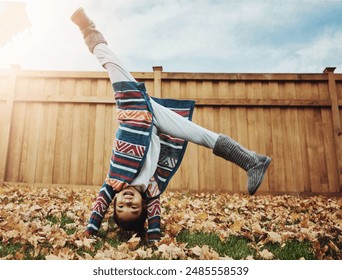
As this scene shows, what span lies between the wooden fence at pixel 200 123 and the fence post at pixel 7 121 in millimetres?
14

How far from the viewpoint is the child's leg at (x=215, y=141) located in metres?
1.87

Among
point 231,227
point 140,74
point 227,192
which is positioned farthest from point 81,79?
point 231,227

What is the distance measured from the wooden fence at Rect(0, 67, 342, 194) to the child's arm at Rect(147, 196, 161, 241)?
2288 millimetres

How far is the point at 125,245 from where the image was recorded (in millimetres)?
1786

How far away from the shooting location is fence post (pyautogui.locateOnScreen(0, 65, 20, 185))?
4.25 m

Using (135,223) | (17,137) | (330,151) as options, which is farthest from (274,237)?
(17,137)

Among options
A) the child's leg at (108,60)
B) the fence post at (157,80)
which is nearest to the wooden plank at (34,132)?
the fence post at (157,80)

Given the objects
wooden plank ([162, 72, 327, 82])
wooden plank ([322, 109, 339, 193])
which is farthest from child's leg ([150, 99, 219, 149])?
wooden plank ([322, 109, 339, 193])

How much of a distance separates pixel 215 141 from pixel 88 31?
41.0 inches

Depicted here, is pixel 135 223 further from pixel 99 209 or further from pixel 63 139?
pixel 63 139

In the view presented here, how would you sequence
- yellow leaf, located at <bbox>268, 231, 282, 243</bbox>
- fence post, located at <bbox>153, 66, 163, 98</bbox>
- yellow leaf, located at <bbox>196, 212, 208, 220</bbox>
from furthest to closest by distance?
fence post, located at <bbox>153, 66, 163, 98</bbox> < yellow leaf, located at <bbox>196, 212, 208, 220</bbox> < yellow leaf, located at <bbox>268, 231, 282, 243</bbox>

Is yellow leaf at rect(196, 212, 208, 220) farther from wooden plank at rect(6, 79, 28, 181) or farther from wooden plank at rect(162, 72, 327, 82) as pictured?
wooden plank at rect(6, 79, 28, 181)

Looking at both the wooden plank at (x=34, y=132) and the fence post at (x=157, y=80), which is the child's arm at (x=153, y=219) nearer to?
the fence post at (x=157, y=80)
